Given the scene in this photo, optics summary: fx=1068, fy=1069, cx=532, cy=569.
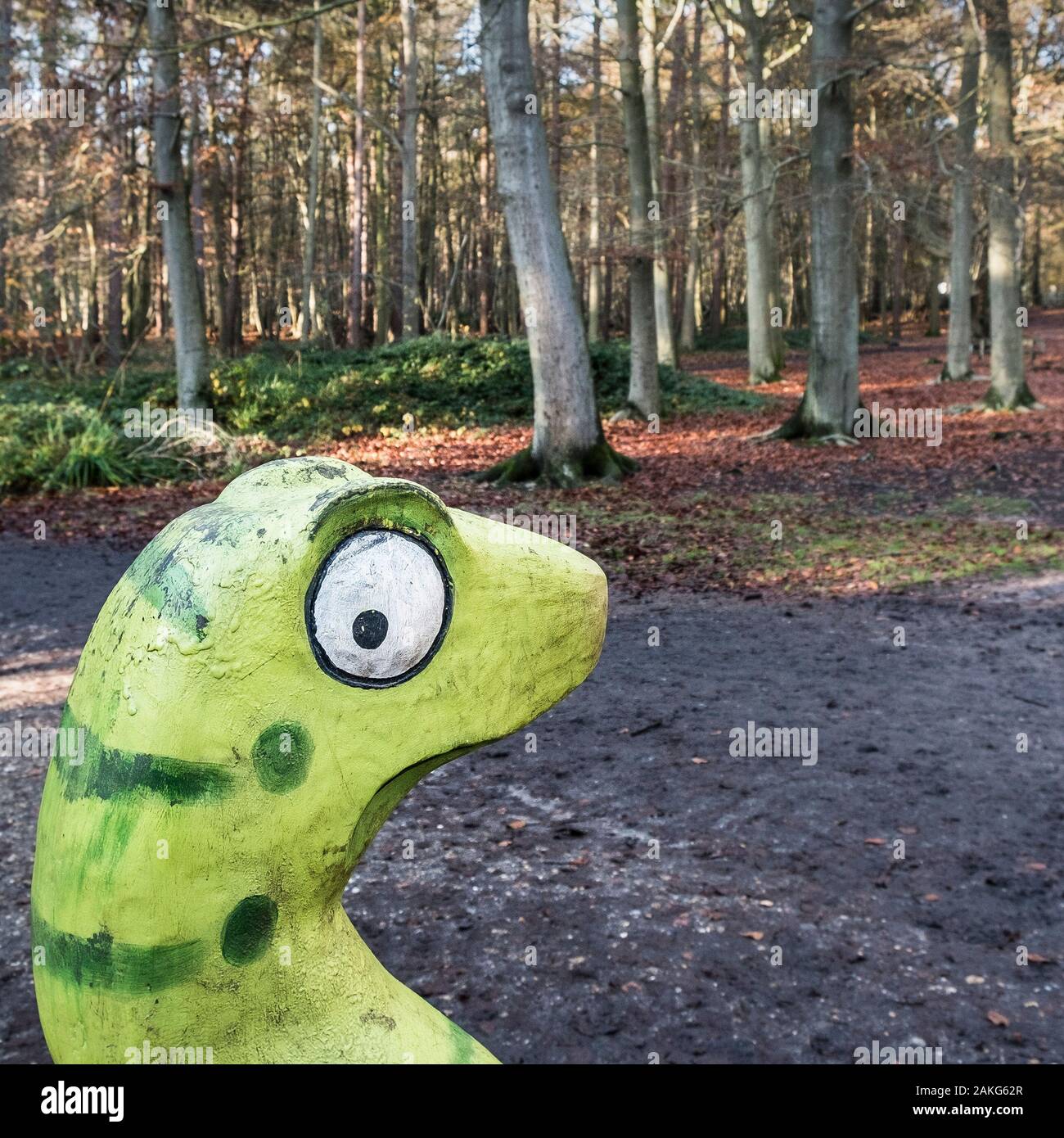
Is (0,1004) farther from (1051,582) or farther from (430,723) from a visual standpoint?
(1051,582)

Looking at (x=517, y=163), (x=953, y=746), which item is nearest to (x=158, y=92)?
(x=517, y=163)

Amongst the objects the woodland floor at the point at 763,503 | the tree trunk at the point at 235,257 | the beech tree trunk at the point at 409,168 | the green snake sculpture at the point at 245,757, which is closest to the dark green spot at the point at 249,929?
the green snake sculpture at the point at 245,757

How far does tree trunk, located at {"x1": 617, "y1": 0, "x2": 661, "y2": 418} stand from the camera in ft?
55.4

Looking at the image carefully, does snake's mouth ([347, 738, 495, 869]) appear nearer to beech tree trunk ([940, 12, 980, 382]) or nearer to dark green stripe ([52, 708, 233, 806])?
dark green stripe ([52, 708, 233, 806])

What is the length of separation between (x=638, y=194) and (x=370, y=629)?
1747cm

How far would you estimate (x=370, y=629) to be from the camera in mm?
1503

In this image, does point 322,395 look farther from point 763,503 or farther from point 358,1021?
point 358,1021

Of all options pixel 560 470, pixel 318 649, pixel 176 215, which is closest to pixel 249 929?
pixel 318 649

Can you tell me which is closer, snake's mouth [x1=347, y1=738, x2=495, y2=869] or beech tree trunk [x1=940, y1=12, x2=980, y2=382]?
snake's mouth [x1=347, y1=738, x2=495, y2=869]

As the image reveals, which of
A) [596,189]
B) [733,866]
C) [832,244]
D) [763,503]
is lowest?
[733,866]

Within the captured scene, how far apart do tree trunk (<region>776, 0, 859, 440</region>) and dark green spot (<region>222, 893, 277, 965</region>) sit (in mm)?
14711

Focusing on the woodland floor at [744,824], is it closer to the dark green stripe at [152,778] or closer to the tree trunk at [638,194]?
the dark green stripe at [152,778]

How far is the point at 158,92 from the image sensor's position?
14.1 metres

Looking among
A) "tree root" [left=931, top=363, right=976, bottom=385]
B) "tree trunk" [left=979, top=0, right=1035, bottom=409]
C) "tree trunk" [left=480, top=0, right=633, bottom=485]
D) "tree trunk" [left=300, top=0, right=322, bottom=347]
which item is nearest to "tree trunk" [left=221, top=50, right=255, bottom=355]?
"tree trunk" [left=300, top=0, right=322, bottom=347]
